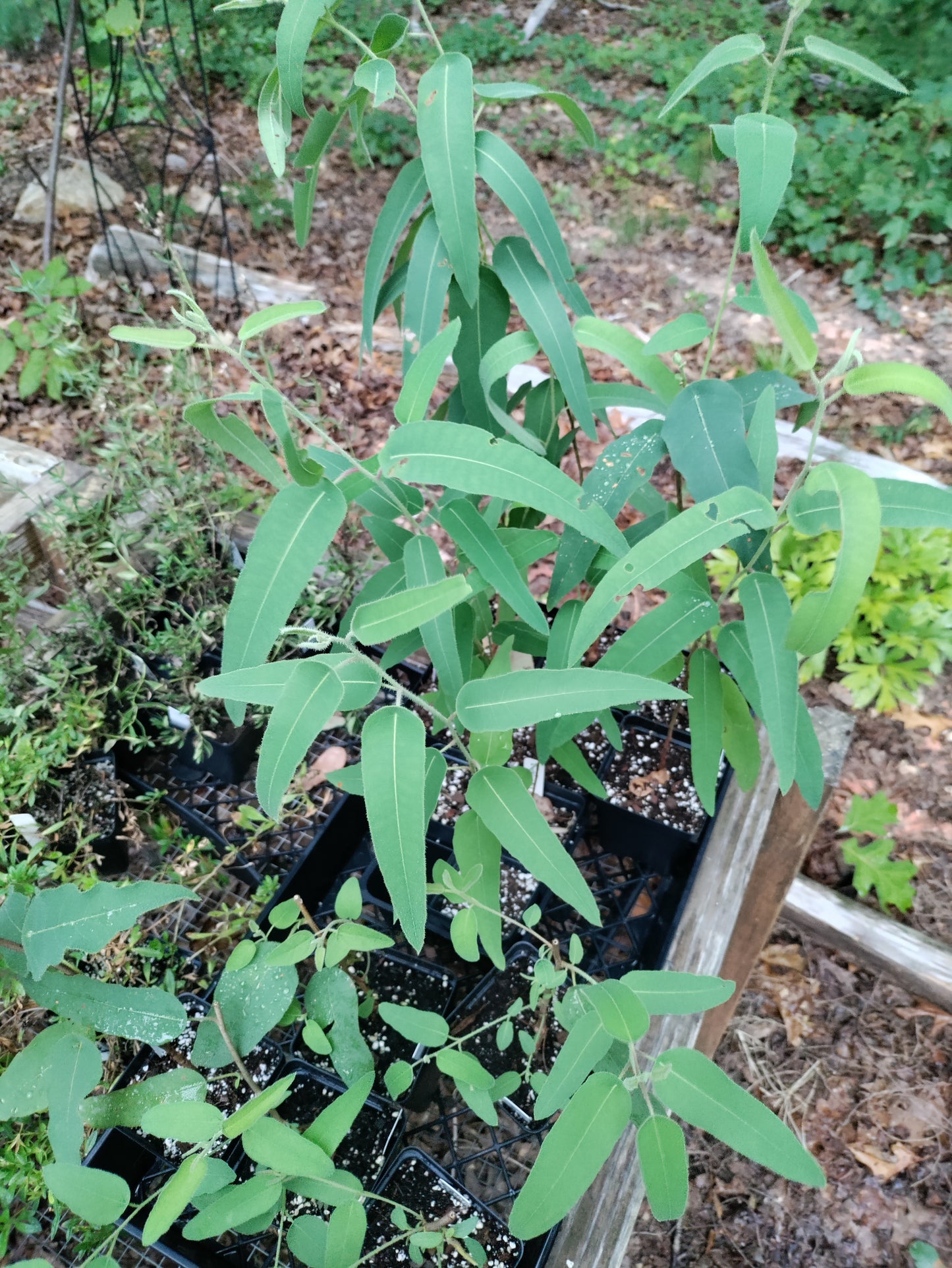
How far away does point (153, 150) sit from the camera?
3693 mm

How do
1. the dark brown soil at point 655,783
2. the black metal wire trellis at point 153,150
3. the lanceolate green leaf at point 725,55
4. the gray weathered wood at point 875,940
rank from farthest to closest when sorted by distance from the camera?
the black metal wire trellis at point 153,150 → the gray weathered wood at point 875,940 → the dark brown soil at point 655,783 → the lanceolate green leaf at point 725,55

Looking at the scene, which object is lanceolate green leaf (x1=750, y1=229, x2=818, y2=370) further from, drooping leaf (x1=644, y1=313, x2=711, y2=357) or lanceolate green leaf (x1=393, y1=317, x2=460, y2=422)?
lanceolate green leaf (x1=393, y1=317, x2=460, y2=422)

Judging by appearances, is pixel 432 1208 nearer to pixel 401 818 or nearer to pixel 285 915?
pixel 285 915

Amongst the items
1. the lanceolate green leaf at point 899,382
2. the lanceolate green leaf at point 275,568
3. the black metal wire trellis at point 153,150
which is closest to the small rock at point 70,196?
the black metal wire trellis at point 153,150

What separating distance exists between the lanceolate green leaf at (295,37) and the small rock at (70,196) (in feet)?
9.43

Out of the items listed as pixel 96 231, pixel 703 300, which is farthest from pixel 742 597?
pixel 96 231

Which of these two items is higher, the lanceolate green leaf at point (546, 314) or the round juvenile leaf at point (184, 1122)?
the lanceolate green leaf at point (546, 314)

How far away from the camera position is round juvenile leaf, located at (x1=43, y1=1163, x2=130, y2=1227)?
70 centimetres

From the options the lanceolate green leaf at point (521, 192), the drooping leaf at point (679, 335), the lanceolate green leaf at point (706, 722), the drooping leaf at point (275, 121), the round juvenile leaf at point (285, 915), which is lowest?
the round juvenile leaf at point (285, 915)

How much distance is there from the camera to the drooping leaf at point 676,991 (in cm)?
77

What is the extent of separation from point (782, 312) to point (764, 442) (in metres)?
0.20

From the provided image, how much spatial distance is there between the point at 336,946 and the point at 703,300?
3.21 m

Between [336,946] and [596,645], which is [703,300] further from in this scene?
[336,946]

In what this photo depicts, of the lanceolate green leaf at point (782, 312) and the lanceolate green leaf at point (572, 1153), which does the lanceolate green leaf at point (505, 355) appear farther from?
the lanceolate green leaf at point (572, 1153)
